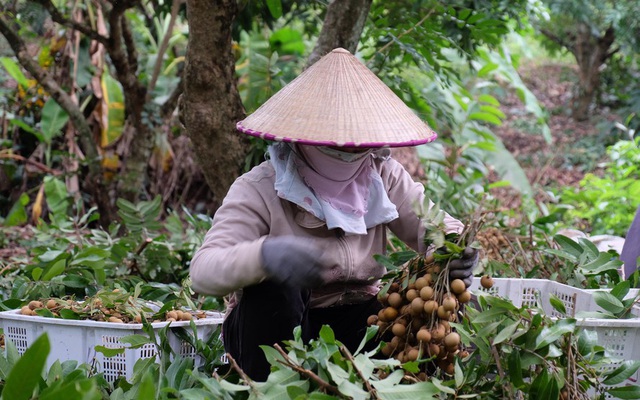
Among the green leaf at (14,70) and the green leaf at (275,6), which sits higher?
the green leaf at (275,6)

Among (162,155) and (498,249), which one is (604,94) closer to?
(162,155)

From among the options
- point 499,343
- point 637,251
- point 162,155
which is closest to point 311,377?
point 499,343

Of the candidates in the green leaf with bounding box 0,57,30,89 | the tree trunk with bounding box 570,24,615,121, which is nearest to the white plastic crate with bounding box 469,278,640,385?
the green leaf with bounding box 0,57,30,89

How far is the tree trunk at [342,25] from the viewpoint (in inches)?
115

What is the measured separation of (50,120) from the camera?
Answer: 192 inches

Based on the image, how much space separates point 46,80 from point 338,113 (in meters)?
2.37

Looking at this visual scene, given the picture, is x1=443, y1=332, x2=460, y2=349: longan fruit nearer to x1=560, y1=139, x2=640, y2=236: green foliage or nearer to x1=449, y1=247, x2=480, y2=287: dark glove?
x1=449, y1=247, x2=480, y2=287: dark glove

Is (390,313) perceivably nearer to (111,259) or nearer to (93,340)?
(93,340)

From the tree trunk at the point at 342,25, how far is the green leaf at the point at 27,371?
6.16 feet

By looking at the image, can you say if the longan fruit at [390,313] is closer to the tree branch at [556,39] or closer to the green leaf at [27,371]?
the green leaf at [27,371]

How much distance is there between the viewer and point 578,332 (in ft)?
5.71

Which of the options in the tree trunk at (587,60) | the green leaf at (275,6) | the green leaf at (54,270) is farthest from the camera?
the tree trunk at (587,60)

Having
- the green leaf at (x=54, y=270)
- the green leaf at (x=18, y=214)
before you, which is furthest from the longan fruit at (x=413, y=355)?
the green leaf at (x=18, y=214)

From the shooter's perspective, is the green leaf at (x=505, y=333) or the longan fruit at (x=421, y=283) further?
the longan fruit at (x=421, y=283)
